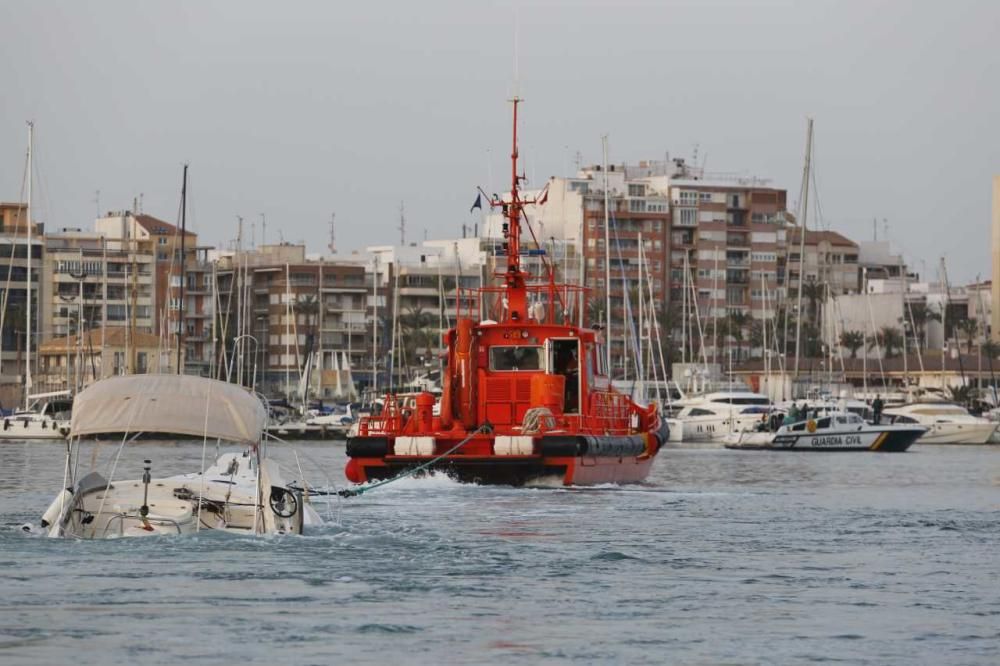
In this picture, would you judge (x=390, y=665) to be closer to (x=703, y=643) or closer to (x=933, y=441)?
(x=703, y=643)

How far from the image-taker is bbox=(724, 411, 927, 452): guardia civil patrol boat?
8481 centimetres

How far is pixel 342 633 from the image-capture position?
2100 centimetres

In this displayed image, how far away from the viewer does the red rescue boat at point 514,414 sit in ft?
135

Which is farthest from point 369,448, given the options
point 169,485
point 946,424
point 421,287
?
point 421,287

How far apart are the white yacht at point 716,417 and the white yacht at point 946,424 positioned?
6.36 metres

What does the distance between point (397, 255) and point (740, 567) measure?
538 feet

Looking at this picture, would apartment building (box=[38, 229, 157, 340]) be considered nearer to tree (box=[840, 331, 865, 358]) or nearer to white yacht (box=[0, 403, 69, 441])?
tree (box=[840, 331, 865, 358])

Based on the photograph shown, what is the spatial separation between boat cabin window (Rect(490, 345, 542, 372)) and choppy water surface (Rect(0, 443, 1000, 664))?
5353 millimetres

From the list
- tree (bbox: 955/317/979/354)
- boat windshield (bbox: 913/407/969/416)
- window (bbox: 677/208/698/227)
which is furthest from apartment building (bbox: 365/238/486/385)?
boat windshield (bbox: 913/407/969/416)

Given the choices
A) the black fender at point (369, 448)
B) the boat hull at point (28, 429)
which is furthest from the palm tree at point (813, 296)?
the black fender at point (369, 448)

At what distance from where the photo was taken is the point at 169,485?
2966cm

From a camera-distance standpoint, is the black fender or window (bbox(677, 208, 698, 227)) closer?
the black fender

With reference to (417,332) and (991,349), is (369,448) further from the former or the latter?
(991,349)

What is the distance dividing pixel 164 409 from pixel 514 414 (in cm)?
1791
